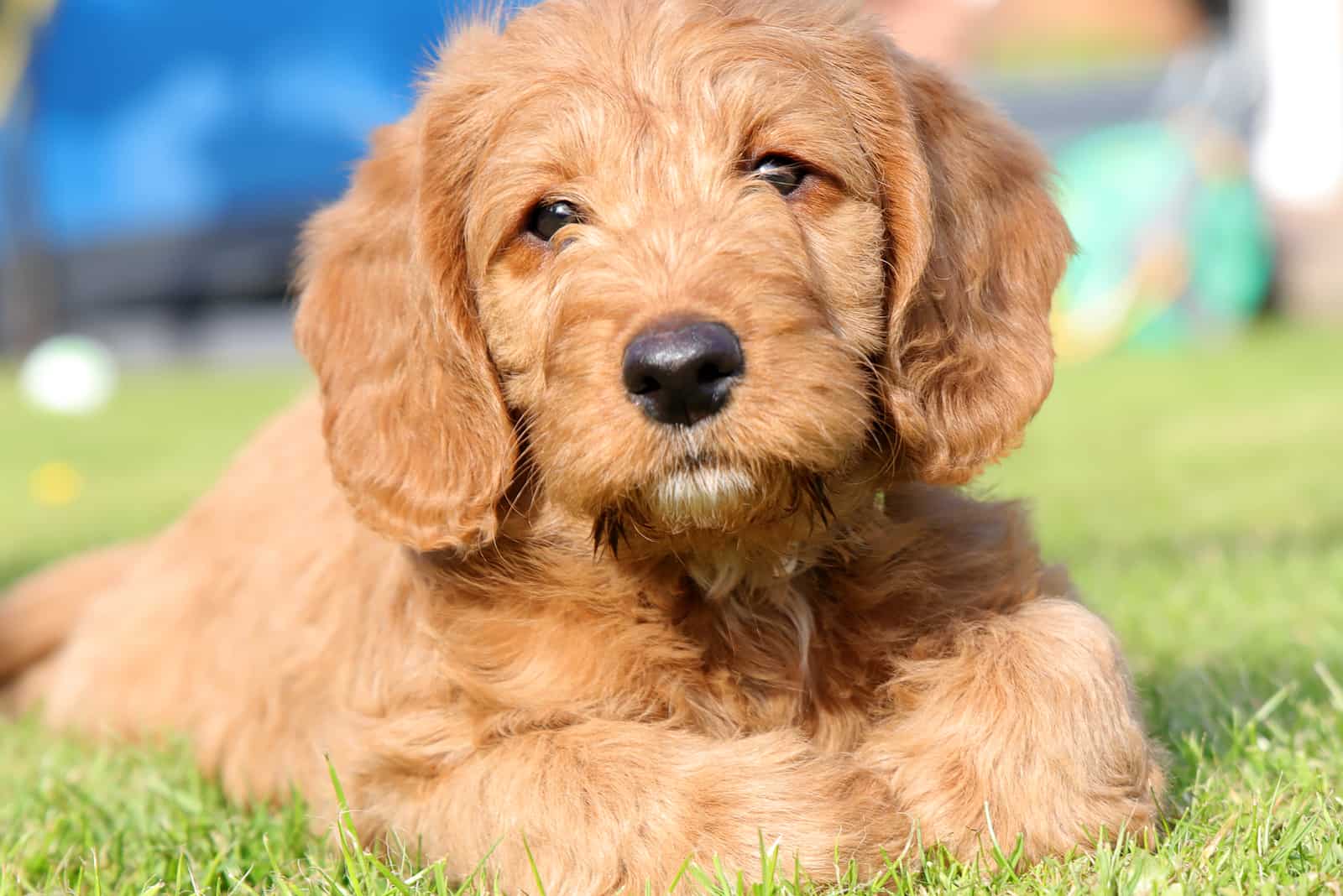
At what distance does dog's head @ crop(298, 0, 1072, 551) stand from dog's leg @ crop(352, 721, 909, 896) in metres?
0.44

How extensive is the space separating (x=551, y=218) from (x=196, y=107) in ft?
54.1

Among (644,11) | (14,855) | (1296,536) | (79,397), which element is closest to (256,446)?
(14,855)

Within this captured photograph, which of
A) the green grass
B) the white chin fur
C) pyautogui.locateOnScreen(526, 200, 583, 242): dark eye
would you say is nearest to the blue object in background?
the green grass

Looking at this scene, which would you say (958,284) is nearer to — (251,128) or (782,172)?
(782,172)

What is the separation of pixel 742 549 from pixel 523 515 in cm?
49

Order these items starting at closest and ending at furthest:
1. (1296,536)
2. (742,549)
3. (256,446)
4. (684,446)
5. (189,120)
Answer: (684,446) → (742,549) → (256,446) → (1296,536) → (189,120)

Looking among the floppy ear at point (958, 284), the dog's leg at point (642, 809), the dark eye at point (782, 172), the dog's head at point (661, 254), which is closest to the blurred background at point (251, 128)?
the floppy ear at point (958, 284)

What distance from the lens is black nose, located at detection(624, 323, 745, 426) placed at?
8.70 feet

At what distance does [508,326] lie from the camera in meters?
3.29

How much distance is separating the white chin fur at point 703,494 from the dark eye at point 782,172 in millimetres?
728

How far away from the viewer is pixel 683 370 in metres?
2.66

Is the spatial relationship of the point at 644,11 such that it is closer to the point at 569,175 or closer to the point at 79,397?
the point at 569,175

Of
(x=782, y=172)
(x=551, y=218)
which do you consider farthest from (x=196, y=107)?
(x=782, y=172)

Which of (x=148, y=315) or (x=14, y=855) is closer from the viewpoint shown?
(x=14, y=855)
